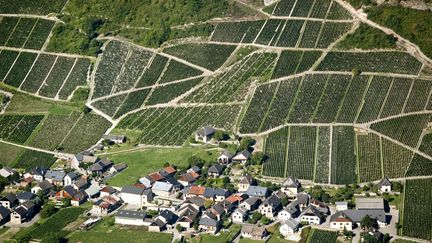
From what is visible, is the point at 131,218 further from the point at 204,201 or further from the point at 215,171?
the point at 215,171

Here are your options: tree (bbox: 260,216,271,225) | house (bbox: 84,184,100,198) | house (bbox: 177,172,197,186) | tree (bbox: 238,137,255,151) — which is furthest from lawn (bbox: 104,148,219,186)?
tree (bbox: 260,216,271,225)

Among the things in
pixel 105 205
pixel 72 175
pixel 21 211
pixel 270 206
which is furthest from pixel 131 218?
pixel 270 206

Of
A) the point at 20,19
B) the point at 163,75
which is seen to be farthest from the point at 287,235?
the point at 20,19

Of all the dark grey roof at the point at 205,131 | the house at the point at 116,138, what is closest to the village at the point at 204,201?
the dark grey roof at the point at 205,131

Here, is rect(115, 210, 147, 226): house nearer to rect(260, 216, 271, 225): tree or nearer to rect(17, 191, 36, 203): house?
rect(17, 191, 36, 203): house

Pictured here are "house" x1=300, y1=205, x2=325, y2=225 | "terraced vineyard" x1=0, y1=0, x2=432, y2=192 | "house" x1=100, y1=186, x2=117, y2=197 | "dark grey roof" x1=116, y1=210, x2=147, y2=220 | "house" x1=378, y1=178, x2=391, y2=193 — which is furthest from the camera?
"terraced vineyard" x1=0, y1=0, x2=432, y2=192
